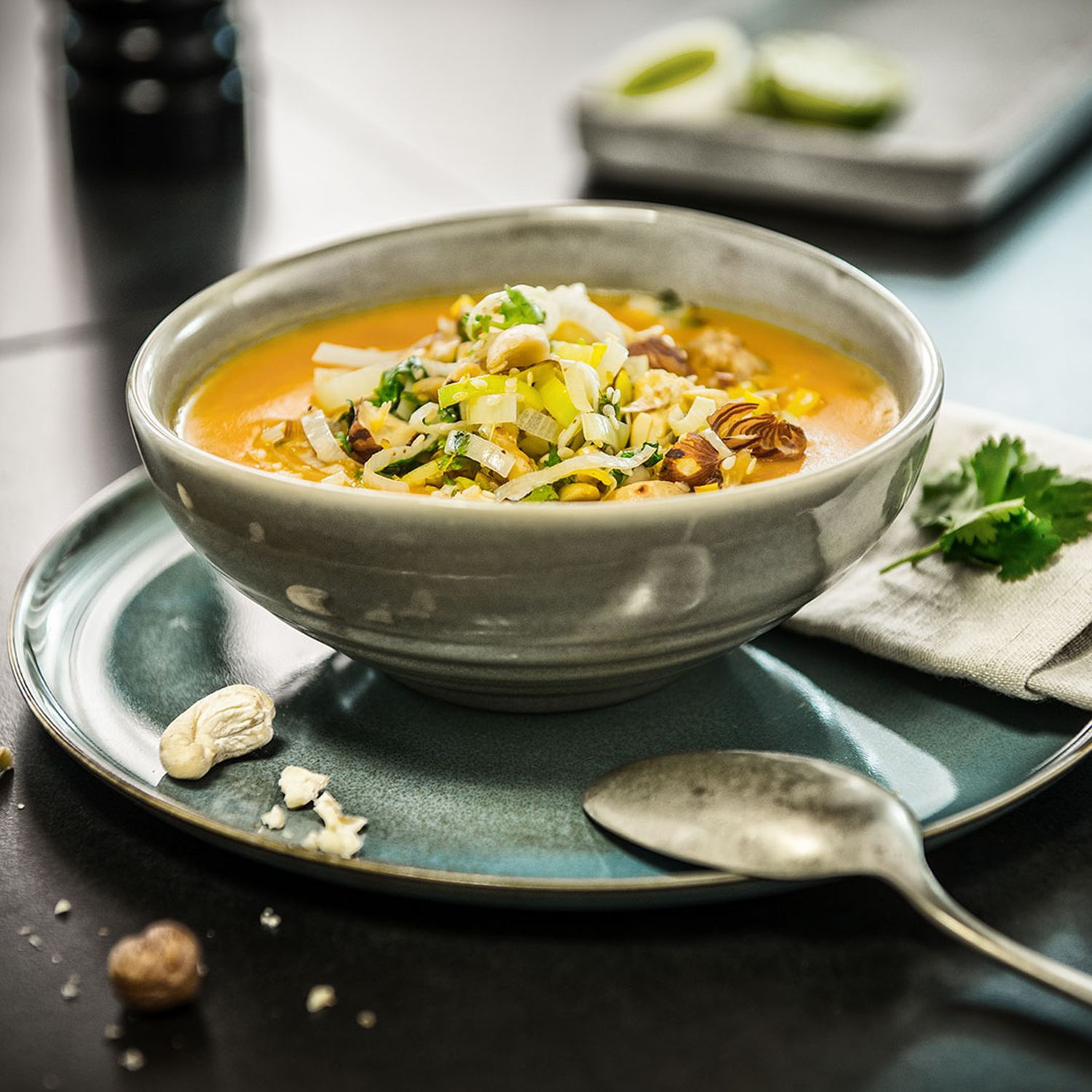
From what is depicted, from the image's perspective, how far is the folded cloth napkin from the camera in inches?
53.9

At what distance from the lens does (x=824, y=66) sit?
285cm

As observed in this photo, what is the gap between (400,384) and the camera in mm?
1501

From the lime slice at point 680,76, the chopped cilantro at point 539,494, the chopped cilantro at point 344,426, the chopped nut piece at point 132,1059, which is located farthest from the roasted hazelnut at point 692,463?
the lime slice at point 680,76

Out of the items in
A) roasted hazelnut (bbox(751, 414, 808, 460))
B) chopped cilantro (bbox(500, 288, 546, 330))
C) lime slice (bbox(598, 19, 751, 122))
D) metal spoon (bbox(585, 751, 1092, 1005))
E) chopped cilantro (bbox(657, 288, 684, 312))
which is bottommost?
metal spoon (bbox(585, 751, 1092, 1005))

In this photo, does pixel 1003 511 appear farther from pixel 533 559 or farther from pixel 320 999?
pixel 320 999

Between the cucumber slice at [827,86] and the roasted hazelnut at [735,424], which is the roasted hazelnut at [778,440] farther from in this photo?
the cucumber slice at [827,86]

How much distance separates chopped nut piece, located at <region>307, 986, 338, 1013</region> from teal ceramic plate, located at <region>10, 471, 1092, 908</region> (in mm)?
85

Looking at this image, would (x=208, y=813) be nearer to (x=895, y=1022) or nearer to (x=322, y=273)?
(x=895, y=1022)

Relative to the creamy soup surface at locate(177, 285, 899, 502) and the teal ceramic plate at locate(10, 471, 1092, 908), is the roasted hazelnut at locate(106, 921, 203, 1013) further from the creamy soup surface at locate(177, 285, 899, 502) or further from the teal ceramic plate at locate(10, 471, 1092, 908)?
the creamy soup surface at locate(177, 285, 899, 502)

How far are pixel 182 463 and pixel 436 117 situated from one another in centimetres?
226

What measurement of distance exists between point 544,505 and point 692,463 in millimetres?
240

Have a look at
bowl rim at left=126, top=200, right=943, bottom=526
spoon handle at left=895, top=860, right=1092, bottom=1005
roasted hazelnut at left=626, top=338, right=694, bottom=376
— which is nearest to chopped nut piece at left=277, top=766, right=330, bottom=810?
bowl rim at left=126, top=200, right=943, bottom=526

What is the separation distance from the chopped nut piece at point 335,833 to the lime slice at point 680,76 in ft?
6.13

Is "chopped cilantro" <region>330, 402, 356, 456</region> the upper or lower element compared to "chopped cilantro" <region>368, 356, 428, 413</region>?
lower
